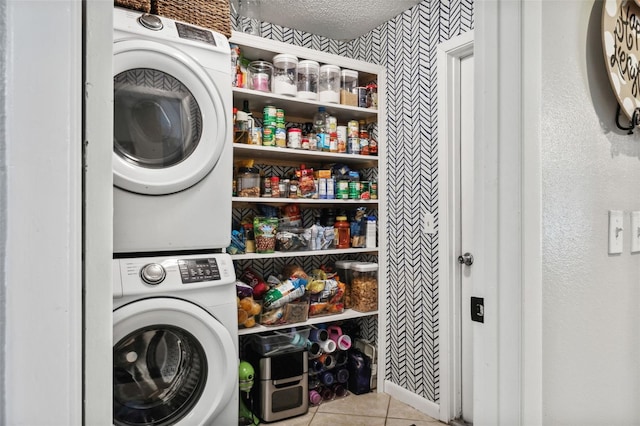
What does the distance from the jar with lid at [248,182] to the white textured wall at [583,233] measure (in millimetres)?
1719

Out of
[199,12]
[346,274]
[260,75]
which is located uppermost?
[199,12]

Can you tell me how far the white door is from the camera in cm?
241

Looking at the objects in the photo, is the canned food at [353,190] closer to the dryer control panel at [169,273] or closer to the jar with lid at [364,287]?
the jar with lid at [364,287]

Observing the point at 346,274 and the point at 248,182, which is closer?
the point at 248,182

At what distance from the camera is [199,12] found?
6.63 feet

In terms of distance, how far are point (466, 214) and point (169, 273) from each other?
159 cm

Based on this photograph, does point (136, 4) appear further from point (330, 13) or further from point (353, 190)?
point (353, 190)

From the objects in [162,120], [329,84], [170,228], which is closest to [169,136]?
[162,120]

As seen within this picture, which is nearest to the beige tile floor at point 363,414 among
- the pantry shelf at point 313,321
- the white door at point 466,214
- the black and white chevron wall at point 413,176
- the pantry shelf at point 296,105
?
the black and white chevron wall at point 413,176

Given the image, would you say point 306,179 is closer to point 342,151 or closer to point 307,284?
point 342,151

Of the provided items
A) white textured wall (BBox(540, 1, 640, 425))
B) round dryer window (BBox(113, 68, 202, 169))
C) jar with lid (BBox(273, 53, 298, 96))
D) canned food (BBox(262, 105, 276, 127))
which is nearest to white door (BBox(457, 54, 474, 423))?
jar with lid (BBox(273, 53, 298, 96))

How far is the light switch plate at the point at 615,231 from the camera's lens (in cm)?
114

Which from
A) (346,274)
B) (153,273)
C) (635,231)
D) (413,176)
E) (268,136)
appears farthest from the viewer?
(346,274)

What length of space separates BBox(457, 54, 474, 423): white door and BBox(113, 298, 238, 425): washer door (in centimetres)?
130
